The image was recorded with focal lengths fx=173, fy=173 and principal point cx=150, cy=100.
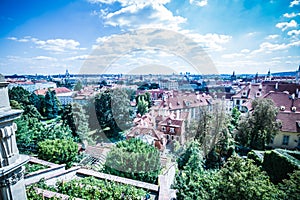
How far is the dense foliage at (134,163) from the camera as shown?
327 inches

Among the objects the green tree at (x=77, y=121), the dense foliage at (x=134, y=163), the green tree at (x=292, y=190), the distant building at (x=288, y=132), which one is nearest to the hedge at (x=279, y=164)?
the green tree at (x=292, y=190)

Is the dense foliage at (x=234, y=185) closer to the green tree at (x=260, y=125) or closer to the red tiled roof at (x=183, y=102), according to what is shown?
the green tree at (x=260, y=125)

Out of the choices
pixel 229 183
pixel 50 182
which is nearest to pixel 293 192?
pixel 229 183

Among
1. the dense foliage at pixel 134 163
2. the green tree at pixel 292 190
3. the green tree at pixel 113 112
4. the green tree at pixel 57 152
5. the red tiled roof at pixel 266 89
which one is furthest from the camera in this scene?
the red tiled roof at pixel 266 89

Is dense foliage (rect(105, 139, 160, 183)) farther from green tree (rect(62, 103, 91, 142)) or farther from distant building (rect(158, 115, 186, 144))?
green tree (rect(62, 103, 91, 142))

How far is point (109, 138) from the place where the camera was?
18.7 meters

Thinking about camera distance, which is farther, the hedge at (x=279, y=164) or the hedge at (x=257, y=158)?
the hedge at (x=257, y=158)

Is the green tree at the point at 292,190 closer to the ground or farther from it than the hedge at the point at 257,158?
farther from it

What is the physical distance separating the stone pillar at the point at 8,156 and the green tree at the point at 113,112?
54.3ft

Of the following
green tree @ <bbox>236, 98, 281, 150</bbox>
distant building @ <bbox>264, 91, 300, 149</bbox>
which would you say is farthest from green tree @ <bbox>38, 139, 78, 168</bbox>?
distant building @ <bbox>264, 91, 300, 149</bbox>

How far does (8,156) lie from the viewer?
252 cm

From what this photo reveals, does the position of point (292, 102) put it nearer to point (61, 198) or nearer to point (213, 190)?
point (213, 190)

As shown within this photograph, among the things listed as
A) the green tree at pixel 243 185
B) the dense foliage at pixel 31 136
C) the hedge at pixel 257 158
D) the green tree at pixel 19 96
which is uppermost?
the green tree at pixel 19 96

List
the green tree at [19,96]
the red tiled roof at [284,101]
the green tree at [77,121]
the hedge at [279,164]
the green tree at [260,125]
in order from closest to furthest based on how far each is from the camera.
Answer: the hedge at [279,164] → the green tree at [260,125] → the green tree at [77,121] → the red tiled roof at [284,101] → the green tree at [19,96]
